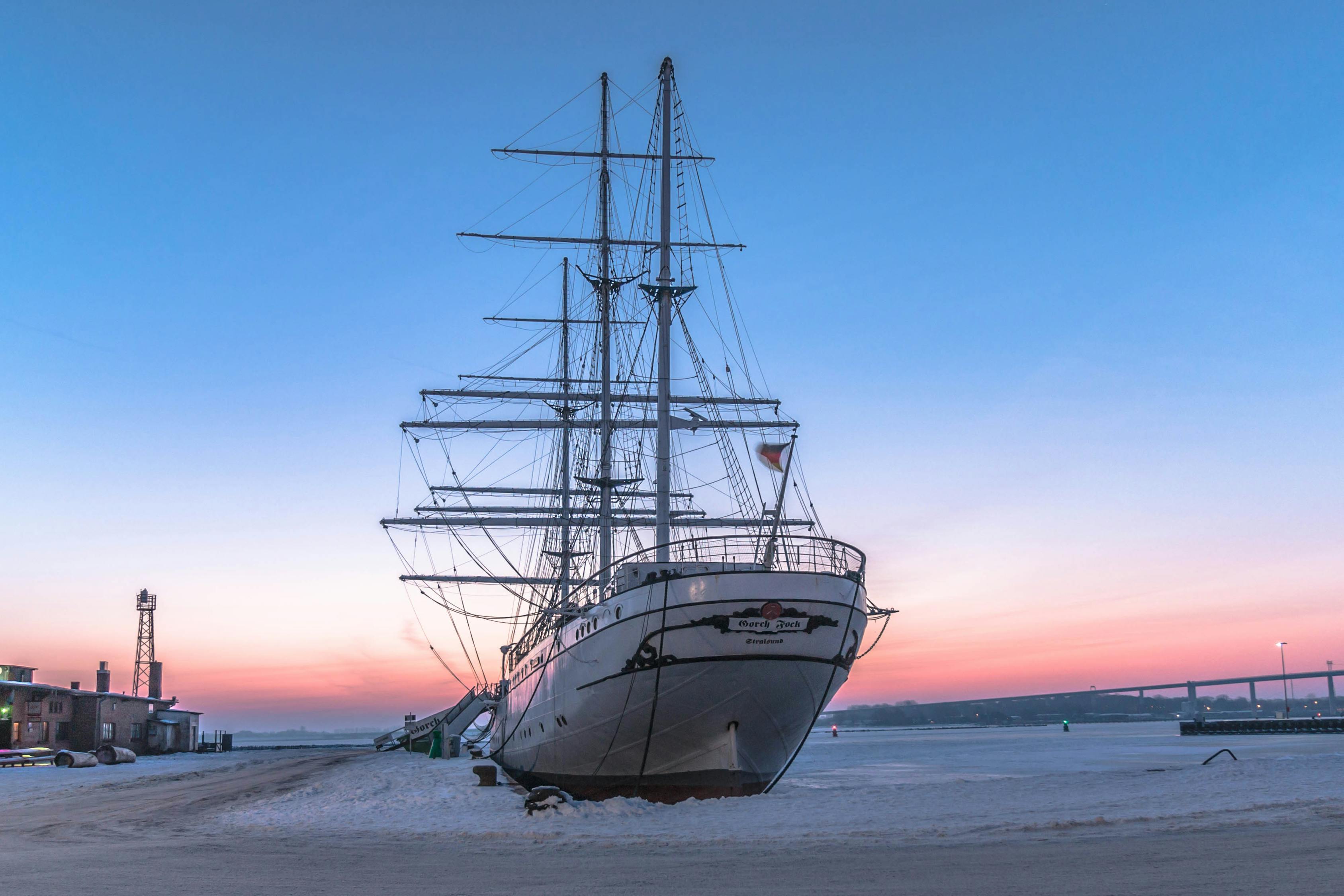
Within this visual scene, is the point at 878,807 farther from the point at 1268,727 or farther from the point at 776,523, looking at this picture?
the point at 1268,727

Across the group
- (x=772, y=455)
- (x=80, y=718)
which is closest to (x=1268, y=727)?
(x=772, y=455)

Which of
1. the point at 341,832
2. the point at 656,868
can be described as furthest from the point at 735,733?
the point at 656,868

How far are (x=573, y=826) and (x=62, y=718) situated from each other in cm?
5380

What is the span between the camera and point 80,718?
6034 centimetres

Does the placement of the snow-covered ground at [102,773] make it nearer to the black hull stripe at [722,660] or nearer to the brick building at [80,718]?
the brick building at [80,718]

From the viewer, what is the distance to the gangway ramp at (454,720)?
62750mm

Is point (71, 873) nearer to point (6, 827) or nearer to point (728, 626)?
point (6, 827)

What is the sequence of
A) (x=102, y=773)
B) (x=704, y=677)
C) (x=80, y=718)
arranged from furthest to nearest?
(x=80, y=718) < (x=102, y=773) < (x=704, y=677)

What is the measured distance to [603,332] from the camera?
34.5 meters

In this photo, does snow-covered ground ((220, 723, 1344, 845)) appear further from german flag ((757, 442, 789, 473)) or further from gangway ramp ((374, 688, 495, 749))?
gangway ramp ((374, 688, 495, 749))

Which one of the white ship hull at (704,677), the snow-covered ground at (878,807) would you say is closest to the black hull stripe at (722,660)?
the white ship hull at (704,677)

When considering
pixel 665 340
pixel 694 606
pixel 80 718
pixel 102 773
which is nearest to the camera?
pixel 694 606

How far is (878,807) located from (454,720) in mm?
48959

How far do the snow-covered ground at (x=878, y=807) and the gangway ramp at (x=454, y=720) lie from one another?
25.9 metres
